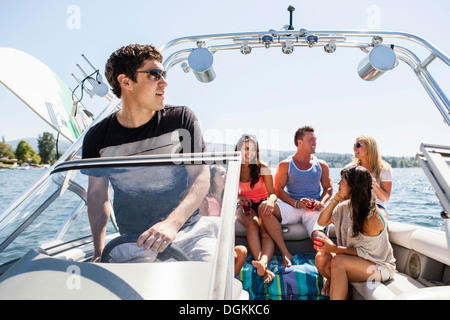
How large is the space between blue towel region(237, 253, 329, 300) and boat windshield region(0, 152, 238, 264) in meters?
1.39

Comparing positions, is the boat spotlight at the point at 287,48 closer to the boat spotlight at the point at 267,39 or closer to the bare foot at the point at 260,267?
the boat spotlight at the point at 267,39

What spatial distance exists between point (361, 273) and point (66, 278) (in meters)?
1.84

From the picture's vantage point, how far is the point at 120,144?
1.76 meters

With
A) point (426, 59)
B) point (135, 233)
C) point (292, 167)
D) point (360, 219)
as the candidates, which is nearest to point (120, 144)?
point (135, 233)

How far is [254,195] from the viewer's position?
3039 mm

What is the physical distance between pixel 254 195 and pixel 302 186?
601 mm

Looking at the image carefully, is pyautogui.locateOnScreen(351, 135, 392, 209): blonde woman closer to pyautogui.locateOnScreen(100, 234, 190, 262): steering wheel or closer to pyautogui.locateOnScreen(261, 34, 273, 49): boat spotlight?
pyautogui.locateOnScreen(261, 34, 273, 49): boat spotlight

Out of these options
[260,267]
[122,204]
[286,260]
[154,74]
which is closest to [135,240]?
[122,204]

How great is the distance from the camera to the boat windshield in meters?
1.16

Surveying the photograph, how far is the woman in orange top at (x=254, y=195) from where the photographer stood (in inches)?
106

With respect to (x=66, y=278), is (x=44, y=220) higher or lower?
higher

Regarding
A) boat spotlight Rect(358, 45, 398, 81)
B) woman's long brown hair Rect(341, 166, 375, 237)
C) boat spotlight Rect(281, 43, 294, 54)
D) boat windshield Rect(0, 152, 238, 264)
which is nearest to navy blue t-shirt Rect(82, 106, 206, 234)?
boat windshield Rect(0, 152, 238, 264)

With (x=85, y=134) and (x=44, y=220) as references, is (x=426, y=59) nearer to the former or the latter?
(x=85, y=134)

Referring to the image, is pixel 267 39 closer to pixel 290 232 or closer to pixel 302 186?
pixel 302 186
